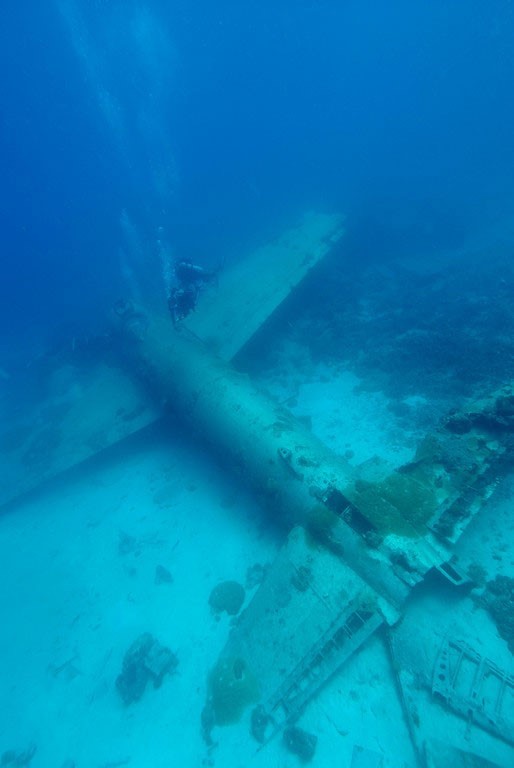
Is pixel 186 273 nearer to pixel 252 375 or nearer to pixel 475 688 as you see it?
pixel 252 375

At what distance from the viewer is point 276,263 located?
17406 millimetres

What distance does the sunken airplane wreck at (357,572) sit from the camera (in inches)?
239

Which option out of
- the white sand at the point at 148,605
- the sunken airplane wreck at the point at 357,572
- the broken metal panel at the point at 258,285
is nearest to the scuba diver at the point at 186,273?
the broken metal panel at the point at 258,285

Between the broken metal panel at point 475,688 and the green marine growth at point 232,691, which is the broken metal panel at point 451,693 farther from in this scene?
the green marine growth at point 232,691

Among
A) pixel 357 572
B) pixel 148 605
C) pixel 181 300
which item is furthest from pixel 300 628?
pixel 181 300

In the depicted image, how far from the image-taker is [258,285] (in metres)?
16.4

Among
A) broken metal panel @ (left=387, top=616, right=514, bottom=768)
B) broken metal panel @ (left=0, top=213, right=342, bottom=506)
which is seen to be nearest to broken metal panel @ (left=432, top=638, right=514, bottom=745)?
broken metal panel @ (left=387, top=616, right=514, bottom=768)

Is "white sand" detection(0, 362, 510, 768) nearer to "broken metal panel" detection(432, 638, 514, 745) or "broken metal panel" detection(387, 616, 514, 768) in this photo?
"broken metal panel" detection(387, 616, 514, 768)

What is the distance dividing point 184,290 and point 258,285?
4.24 metres

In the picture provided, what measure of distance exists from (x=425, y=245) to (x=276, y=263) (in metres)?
14.2

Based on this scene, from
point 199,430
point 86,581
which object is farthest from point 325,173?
point 86,581

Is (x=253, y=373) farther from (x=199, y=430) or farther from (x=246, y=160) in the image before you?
(x=246, y=160)

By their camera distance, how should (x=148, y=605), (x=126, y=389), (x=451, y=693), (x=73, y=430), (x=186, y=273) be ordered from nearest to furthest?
(x=451, y=693) → (x=148, y=605) → (x=186, y=273) → (x=73, y=430) → (x=126, y=389)

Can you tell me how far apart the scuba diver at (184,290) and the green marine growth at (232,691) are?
955 cm
